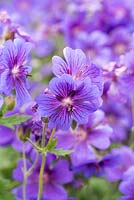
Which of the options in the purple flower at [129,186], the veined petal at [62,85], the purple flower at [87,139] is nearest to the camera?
the veined petal at [62,85]

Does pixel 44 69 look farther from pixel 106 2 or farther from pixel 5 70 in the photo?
pixel 5 70

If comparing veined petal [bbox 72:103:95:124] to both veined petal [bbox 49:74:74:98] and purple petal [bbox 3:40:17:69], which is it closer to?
veined petal [bbox 49:74:74:98]

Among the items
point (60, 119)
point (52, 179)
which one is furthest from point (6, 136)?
point (60, 119)

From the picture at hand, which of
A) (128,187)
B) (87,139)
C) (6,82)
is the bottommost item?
(128,187)

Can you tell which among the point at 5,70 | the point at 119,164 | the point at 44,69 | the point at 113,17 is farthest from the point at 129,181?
the point at 44,69

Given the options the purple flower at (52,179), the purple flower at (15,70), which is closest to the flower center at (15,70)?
the purple flower at (15,70)

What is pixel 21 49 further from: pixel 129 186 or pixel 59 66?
pixel 129 186

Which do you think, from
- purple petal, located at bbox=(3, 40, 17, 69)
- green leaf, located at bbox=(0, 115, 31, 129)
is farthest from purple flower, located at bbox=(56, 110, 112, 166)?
purple petal, located at bbox=(3, 40, 17, 69)

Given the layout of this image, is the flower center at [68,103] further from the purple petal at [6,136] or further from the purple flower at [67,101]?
the purple petal at [6,136]
